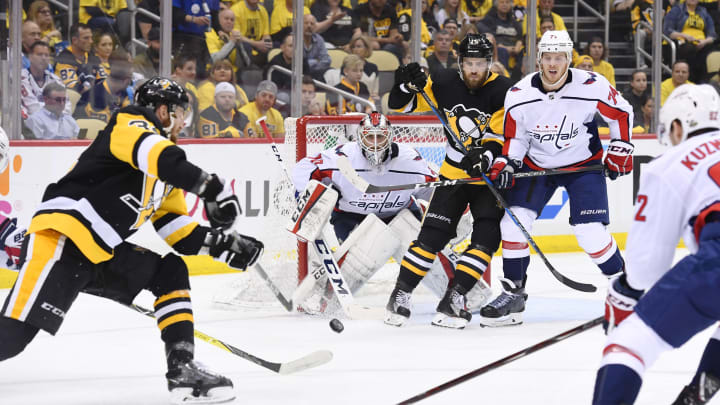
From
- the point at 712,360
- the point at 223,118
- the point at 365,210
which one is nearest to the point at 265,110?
the point at 223,118

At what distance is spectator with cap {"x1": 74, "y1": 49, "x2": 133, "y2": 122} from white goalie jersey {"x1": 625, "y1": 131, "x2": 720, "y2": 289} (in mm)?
3862

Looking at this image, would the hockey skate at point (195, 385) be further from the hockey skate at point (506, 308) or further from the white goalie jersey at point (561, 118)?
the white goalie jersey at point (561, 118)

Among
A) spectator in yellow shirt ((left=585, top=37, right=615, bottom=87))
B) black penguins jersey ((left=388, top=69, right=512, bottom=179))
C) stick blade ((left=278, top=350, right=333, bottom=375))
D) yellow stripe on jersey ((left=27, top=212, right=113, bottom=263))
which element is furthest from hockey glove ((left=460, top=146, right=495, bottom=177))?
spectator in yellow shirt ((left=585, top=37, right=615, bottom=87))

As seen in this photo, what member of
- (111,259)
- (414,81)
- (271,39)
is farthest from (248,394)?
(271,39)

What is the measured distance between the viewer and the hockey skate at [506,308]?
13.8ft

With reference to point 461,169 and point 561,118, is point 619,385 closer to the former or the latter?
point 561,118

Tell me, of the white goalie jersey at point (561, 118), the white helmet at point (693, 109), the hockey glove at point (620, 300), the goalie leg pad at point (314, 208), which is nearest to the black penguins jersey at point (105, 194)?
the hockey glove at point (620, 300)

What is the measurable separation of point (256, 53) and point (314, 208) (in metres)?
1.92

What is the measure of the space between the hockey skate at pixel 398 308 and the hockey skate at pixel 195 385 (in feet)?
4.56

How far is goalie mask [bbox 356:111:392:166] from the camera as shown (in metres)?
4.35

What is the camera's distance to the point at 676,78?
7258mm

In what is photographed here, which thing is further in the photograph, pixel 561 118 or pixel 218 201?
pixel 561 118

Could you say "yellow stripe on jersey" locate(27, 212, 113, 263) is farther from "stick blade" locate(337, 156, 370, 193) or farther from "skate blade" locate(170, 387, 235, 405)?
"stick blade" locate(337, 156, 370, 193)

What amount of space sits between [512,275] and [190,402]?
1711 mm
